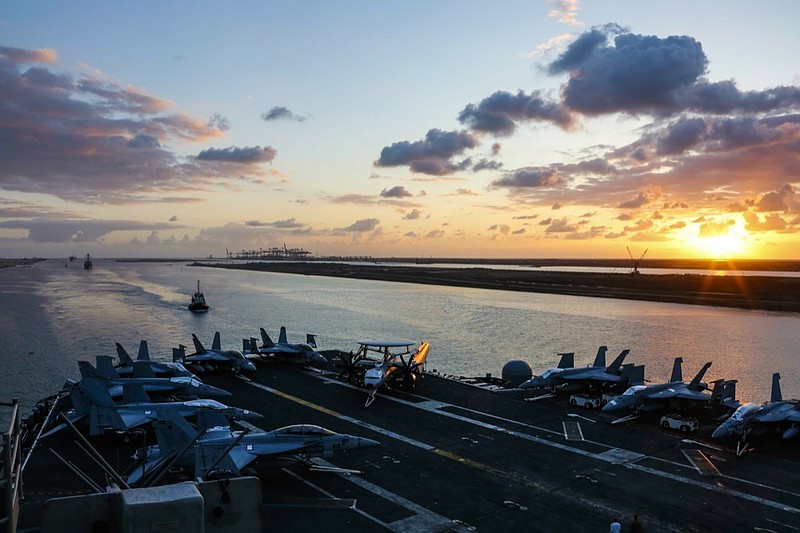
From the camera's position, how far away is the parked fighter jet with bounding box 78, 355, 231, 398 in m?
42.9

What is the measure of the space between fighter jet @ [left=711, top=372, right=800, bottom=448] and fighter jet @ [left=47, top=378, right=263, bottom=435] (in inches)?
1196

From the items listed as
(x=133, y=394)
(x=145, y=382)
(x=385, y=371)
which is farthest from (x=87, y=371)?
(x=385, y=371)

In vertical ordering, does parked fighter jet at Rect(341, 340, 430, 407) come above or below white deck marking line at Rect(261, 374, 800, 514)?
above

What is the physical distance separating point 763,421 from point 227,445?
33.1m

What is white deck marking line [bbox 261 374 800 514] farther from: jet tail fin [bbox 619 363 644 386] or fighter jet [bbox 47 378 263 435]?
fighter jet [bbox 47 378 263 435]

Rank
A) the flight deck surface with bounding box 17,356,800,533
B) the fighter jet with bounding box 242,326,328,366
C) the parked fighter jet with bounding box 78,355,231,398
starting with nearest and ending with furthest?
the flight deck surface with bounding box 17,356,800,533, the parked fighter jet with bounding box 78,355,231,398, the fighter jet with bounding box 242,326,328,366

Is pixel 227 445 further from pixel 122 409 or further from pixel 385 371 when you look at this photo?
pixel 385 371

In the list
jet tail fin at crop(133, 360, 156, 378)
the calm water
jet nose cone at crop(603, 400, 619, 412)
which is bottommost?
the calm water

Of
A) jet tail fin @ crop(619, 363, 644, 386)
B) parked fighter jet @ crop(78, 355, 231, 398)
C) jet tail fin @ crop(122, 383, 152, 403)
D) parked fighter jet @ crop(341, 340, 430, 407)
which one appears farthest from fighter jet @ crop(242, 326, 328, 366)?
jet tail fin @ crop(619, 363, 644, 386)

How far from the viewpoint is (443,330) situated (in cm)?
10281

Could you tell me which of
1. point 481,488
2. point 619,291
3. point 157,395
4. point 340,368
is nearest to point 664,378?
point 340,368

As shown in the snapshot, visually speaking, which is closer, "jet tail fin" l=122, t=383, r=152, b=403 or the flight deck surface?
the flight deck surface

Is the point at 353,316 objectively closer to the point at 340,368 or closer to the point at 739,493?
the point at 340,368

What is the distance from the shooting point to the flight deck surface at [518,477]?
25.7 metres
